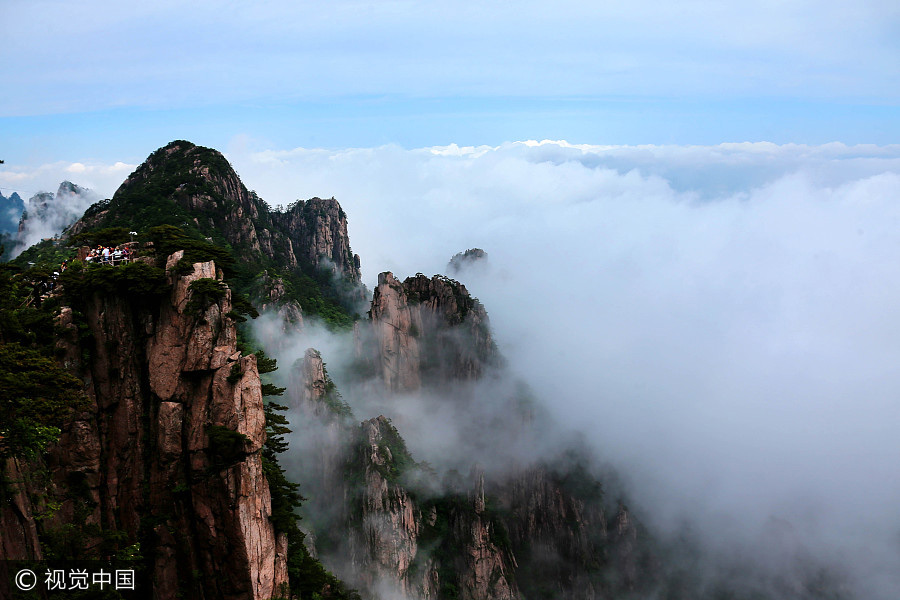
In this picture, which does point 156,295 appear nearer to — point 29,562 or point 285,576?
point 29,562

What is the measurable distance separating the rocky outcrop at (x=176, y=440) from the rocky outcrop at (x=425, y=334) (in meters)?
70.4

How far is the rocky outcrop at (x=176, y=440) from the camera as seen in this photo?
32312 mm

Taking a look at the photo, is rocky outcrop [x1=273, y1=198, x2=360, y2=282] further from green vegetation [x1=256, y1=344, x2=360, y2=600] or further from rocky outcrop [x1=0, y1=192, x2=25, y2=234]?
green vegetation [x1=256, y1=344, x2=360, y2=600]

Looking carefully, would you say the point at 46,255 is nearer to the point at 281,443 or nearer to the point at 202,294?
the point at 281,443

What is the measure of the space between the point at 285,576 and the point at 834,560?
143 m

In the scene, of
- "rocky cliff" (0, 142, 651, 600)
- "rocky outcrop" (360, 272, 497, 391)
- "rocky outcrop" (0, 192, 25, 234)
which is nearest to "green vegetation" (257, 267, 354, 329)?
"rocky cliff" (0, 142, 651, 600)

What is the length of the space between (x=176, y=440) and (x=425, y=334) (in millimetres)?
78202

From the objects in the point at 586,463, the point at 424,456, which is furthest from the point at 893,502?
the point at 424,456

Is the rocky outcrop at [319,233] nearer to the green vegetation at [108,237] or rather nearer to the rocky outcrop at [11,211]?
the rocky outcrop at [11,211]

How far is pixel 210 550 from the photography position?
32.7m

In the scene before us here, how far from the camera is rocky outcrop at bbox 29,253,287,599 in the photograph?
32312mm

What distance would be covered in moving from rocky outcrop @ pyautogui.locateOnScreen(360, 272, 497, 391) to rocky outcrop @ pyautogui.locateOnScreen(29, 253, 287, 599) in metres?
70.4

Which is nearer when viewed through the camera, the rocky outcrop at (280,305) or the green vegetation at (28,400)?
the green vegetation at (28,400)

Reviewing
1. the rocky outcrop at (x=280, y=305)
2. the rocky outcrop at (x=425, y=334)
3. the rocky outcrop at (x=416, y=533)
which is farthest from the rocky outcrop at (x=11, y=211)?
the rocky outcrop at (x=416, y=533)
